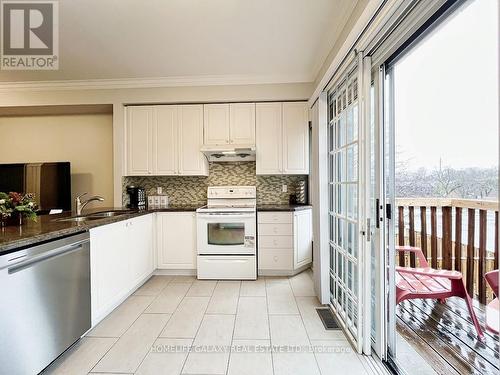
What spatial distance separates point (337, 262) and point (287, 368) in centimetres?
102

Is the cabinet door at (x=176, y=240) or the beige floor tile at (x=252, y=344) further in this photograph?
the cabinet door at (x=176, y=240)

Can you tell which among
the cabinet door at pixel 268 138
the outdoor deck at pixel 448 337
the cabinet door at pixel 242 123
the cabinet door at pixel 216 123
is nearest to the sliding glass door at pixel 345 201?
the outdoor deck at pixel 448 337

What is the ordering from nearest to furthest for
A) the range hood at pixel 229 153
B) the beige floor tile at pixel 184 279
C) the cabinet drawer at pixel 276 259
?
the beige floor tile at pixel 184 279
the cabinet drawer at pixel 276 259
the range hood at pixel 229 153

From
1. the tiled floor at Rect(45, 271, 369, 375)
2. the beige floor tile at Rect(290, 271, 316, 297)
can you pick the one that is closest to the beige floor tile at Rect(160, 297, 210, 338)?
the tiled floor at Rect(45, 271, 369, 375)

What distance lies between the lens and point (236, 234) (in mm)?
3227

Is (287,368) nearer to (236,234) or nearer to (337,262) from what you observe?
(337,262)

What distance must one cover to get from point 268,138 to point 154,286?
→ 2412mm

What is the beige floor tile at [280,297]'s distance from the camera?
242 centimetres

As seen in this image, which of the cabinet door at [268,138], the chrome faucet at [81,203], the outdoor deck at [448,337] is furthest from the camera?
the cabinet door at [268,138]

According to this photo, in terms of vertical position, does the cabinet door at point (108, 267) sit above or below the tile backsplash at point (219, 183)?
below

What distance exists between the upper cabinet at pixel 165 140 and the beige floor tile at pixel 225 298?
1561 mm

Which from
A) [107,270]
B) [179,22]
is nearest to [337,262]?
[107,270]

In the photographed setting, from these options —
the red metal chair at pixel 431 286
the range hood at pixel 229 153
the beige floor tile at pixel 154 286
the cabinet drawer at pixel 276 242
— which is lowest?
the beige floor tile at pixel 154 286

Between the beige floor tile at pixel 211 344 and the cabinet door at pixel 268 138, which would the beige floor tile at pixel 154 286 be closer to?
the beige floor tile at pixel 211 344
